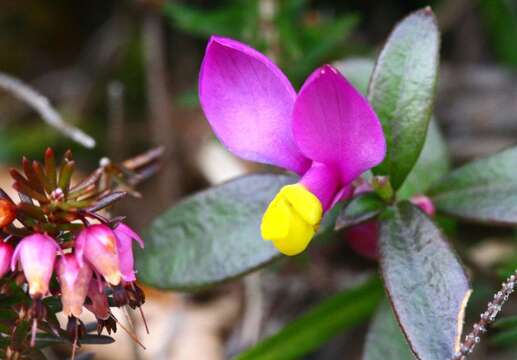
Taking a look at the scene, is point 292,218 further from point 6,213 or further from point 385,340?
point 385,340

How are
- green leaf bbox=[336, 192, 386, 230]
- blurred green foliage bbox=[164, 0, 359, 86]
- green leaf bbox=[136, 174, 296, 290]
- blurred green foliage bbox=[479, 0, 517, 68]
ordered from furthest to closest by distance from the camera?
blurred green foliage bbox=[479, 0, 517, 68] → blurred green foliage bbox=[164, 0, 359, 86] → green leaf bbox=[136, 174, 296, 290] → green leaf bbox=[336, 192, 386, 230]

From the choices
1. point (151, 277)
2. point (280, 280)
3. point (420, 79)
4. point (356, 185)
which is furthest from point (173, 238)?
point (280, 280)

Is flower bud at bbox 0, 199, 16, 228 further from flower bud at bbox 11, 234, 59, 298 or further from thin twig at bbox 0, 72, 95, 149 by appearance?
thin twig at bbox 0, 72, 95, 149

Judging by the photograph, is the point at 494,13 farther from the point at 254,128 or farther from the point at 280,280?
the point at 254,128

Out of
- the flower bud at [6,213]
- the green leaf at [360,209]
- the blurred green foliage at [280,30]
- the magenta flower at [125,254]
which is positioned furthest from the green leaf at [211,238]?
the blurred green foliage at [280,30]

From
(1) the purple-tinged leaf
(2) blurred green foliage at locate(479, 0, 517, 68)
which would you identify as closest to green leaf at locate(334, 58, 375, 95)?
(2) blurred green foliage at locate(479, 0, 517, 68)

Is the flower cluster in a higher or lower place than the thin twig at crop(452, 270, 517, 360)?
higher

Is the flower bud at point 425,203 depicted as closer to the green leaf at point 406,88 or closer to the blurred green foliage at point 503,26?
the green leaf at point 406,88
